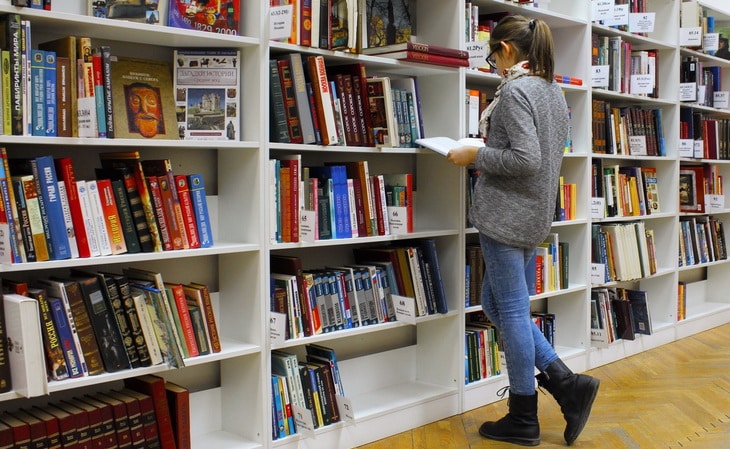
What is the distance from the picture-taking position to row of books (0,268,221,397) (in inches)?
77.9

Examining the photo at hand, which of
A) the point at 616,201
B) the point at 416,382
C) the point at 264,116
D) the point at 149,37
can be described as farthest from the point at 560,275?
the point at 149,37

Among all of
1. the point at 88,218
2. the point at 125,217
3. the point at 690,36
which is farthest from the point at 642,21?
the point at 88,218

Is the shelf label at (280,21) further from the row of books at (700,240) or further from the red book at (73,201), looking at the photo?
the row of books at (700,240)

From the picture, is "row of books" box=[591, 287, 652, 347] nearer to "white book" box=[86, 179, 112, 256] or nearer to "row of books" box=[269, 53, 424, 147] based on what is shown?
"row of books" box=[269, 53, 424, 147]

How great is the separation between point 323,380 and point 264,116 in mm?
927

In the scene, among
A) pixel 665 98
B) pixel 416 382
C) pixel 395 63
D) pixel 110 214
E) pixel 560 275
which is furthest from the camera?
pixel 665 98

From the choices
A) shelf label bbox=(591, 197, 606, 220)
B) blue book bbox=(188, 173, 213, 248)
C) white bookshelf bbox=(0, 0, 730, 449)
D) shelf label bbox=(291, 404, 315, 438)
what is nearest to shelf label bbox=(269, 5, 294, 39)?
white bookshelf bbox=(0, 0, 730, 449)

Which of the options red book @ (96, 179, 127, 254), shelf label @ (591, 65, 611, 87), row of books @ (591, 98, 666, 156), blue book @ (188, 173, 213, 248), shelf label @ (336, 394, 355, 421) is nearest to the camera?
red book @ (96, 179, 127, 254)

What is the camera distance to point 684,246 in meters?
4.84

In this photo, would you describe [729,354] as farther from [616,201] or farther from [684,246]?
[616,201]

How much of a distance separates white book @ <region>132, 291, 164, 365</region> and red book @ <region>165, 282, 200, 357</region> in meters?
0.11

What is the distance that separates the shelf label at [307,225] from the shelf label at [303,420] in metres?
0.56

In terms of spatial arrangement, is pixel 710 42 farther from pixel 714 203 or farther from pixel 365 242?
pixel 365 242

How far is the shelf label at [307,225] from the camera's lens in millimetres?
2623
